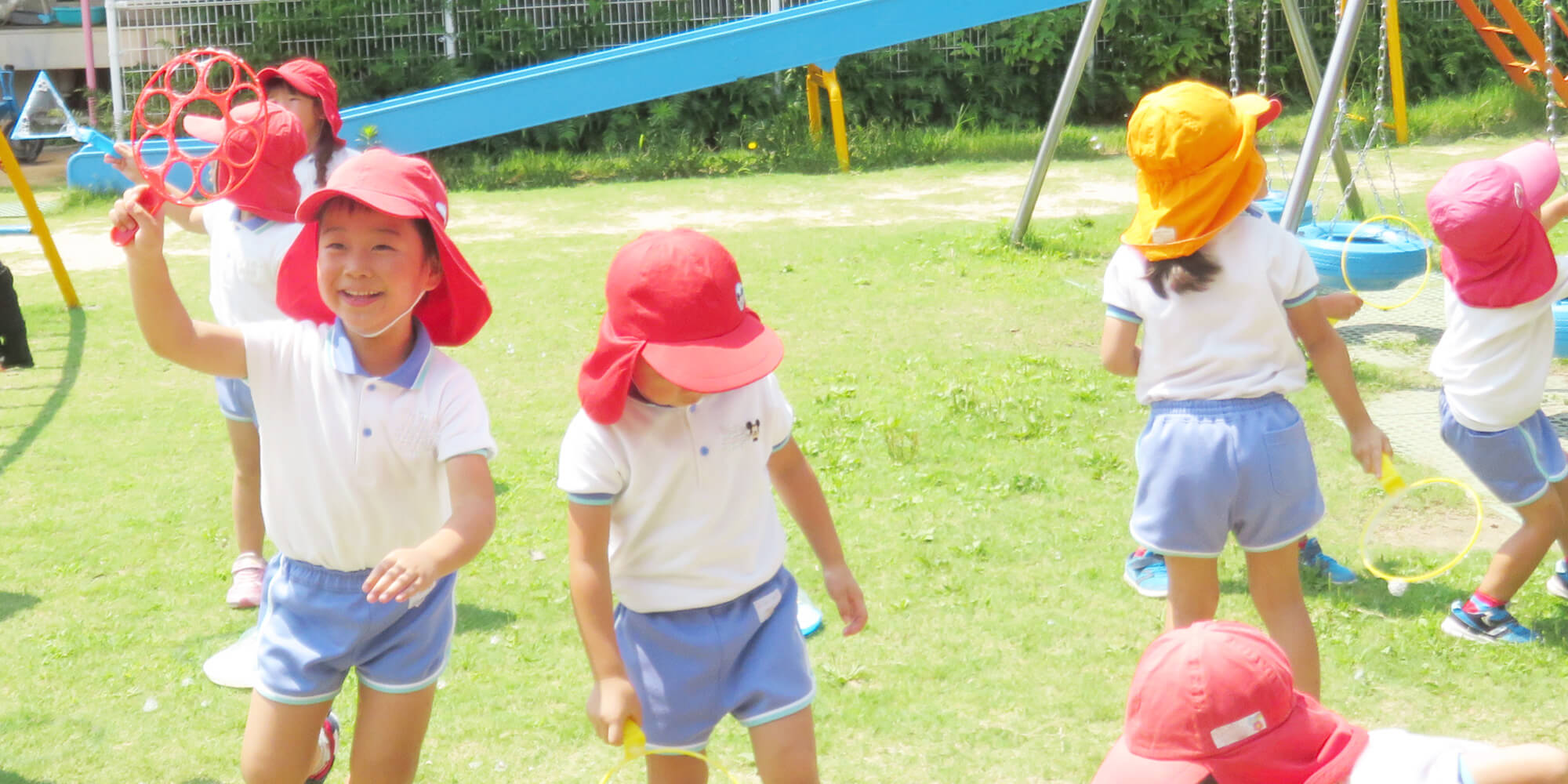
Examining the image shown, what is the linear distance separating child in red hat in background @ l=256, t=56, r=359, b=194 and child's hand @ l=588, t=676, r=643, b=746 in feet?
8.13

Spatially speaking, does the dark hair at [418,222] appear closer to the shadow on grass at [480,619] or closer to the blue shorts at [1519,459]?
the shadow on grass at [480,619]

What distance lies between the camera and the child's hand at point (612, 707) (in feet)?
8.66

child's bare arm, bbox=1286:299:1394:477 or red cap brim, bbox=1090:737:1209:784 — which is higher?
child's bare arm, bbox=1286:299:1394:477

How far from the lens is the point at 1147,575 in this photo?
15.2 ft

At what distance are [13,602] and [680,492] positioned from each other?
3108mm

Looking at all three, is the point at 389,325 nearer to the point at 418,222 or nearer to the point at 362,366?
the point at 362,366

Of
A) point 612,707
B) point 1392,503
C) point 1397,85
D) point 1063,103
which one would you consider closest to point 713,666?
point 612,707

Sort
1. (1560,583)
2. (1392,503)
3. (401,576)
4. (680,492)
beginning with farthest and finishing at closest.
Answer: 1. (1560,583)
2. (1392,503)
3. (680,492)
4. (401,576)

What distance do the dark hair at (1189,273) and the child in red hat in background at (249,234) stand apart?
92.5 inches

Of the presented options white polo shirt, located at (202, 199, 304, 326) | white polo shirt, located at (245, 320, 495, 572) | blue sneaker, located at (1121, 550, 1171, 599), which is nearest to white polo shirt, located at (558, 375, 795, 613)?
white polo shirt, located at (245, 320, 495, 572)

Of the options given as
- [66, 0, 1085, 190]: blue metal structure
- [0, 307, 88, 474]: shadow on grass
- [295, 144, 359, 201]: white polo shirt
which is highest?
[66, 0, 1085, 190]: blue metal structure

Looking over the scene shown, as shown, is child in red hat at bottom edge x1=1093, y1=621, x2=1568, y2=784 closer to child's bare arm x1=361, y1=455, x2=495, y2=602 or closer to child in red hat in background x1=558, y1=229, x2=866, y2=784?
child in red hat in background x1=558, y1=229, x2=866, y2=784

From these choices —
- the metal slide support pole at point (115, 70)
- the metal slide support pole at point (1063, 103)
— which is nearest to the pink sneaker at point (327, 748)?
the metal slide support pole at point (1063, 103)

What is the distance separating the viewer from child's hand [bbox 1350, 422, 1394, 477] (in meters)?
3.52
